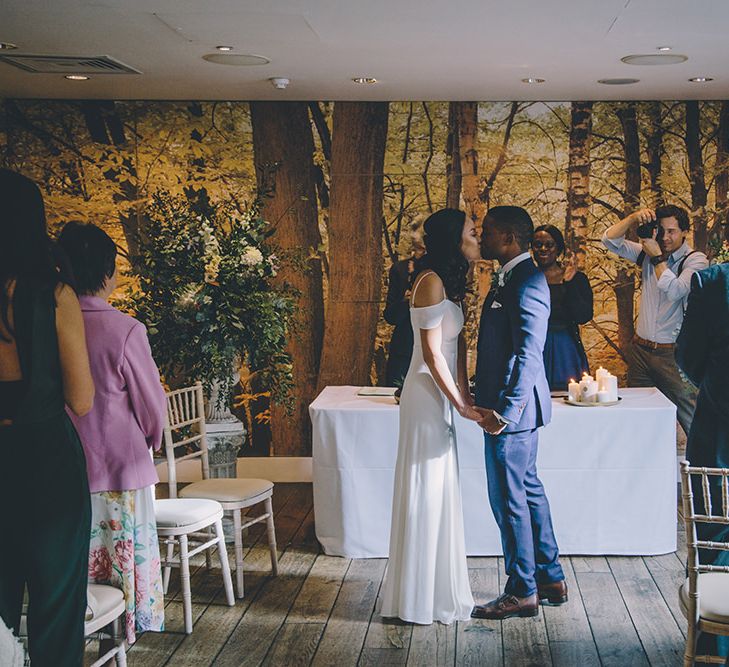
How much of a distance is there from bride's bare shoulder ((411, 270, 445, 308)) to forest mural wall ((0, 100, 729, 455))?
9.63 feet

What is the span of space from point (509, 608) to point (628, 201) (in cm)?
362

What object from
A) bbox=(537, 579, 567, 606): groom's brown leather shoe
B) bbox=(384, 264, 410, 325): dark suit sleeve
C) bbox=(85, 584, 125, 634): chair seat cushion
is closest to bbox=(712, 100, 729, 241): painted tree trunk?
bbox=(384, 264, 410, 325): dark suit sleeve

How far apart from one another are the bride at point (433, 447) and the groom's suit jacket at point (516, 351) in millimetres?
128

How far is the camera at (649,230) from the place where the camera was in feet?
20.3

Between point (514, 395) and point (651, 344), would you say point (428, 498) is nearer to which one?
point (514, 395)

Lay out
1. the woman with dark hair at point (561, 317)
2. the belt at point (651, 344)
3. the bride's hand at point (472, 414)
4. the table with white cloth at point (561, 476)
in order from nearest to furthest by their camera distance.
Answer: the bride's hand at point (472, 414) → the table with white cloth at point (561, 476) → the woman with dark hair at point (561, 317) → the belt at point (651, 344)

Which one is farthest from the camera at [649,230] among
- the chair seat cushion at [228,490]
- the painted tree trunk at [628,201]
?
the chair seat cushion at [228,490]

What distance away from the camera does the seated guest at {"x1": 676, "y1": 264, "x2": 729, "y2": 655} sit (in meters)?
3.23

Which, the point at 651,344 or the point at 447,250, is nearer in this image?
the point at 447,250

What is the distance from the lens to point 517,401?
12.6 ft

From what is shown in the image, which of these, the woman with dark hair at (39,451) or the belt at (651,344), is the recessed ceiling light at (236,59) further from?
the belt at (651,344)

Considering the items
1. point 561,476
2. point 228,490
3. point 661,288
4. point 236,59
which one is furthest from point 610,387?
point 236,59

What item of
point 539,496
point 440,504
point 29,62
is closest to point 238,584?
point 440,504

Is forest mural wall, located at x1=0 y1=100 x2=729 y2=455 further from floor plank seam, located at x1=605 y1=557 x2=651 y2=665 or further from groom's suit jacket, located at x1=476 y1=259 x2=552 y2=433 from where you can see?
groom's suit jacket, located at x1=476 y1=259 x2=552 y2=433
